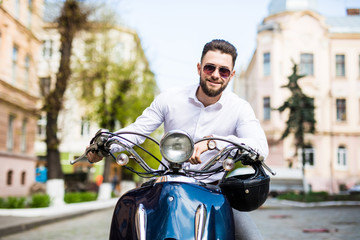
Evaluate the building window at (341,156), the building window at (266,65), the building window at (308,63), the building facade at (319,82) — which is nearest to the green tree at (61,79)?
the building facade at (319,82)

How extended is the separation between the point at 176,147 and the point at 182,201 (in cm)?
25

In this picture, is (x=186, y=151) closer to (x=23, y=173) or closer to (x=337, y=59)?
(x=23, y=173)

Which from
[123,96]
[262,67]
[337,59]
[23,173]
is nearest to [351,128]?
[337,59]

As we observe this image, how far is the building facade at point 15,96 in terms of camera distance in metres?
23.9

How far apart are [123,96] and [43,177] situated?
845 inches

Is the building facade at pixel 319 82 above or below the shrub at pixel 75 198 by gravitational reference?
above

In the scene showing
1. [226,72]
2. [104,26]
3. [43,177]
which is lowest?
[43,177]

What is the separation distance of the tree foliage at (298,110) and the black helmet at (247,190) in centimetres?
2595

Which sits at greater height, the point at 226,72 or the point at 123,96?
the point at 123,96

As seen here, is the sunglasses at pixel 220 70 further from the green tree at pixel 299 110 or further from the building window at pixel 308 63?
the building window at pixel 308 63

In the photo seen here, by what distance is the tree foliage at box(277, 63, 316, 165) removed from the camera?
1115 inches

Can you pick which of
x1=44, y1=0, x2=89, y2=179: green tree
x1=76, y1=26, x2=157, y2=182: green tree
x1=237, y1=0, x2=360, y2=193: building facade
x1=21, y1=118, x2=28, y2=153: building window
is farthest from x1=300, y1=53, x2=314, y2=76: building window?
x1=44, y1=0, x2=89, y2=179: green tree

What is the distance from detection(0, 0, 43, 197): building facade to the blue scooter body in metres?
21.5

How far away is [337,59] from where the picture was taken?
40.1 m
